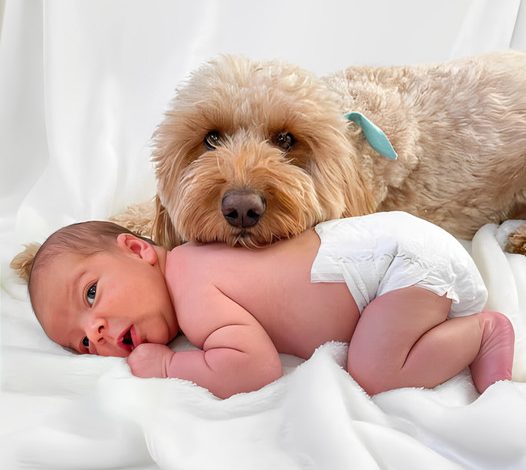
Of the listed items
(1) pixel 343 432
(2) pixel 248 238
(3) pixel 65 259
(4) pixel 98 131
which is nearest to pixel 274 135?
(2) pixel 248 238

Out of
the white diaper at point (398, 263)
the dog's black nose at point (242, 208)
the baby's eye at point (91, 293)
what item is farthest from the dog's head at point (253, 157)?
the baby's eye at point (91, 293)

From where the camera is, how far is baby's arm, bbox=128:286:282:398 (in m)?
1.53

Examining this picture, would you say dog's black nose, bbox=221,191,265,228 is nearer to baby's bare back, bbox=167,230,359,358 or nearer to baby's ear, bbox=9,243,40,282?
baby's bare back, bbox=167,230,359,358

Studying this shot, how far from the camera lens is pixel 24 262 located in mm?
2107

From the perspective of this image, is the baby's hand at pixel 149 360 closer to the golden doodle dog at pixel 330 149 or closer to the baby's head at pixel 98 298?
the baby's head at pixel 98 298

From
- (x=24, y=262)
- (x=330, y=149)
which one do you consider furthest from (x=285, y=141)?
(x=24, y=262)

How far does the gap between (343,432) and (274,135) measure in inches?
30.7

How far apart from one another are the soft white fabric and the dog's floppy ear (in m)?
0.39

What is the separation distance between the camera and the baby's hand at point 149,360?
1616 mm

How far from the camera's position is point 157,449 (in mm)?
1358

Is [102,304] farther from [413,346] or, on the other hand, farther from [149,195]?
[149,195]

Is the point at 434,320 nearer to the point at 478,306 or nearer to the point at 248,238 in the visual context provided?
the point at 478,306

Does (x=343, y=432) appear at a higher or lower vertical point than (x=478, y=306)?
lower

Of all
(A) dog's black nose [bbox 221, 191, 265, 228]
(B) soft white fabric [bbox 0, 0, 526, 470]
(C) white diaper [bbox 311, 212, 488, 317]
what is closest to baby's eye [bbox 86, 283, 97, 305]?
(B) soft white fabric [bbox 0, 0, 526, 470]
